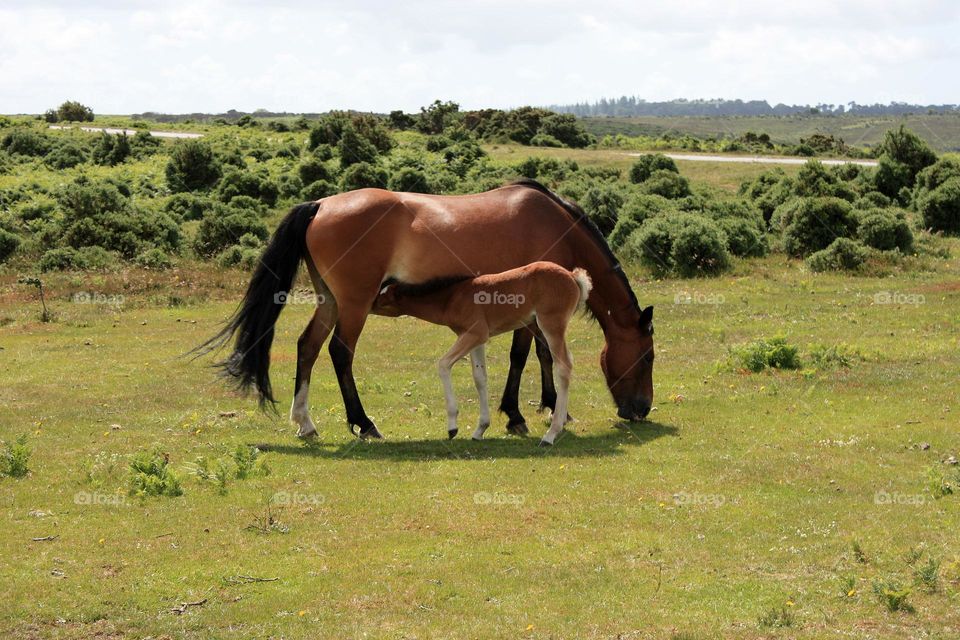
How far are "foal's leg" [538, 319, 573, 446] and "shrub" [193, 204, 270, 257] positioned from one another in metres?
23.8

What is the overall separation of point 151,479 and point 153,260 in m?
22.3

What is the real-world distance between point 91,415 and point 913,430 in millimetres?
11372

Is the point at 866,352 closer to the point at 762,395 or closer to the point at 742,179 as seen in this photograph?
the point at 762,395

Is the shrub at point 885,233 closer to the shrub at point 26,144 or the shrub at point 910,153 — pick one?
the shrub at point 910,153

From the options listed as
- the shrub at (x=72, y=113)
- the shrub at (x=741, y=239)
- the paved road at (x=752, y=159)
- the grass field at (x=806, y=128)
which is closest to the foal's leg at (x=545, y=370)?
the shrub at (x=741, y=239)

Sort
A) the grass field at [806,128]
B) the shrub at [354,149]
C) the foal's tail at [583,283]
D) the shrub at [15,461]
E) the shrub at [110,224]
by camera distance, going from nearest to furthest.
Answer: the shrub at [15,461] < the foal's tail at [583,283] < the shrub at [110,224] < the shrub at [354,149] < the grass field at [806,128]

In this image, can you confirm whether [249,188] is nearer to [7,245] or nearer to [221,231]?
[221,231]

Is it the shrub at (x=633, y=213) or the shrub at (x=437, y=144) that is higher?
the shrub at (x=437, y=144)

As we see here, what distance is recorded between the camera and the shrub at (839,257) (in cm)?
2752

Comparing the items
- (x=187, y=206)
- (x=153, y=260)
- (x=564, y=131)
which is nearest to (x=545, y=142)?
(x=564, y=131)

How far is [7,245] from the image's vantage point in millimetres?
33594

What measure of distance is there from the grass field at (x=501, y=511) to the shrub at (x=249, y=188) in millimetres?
25451

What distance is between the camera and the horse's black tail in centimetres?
1368

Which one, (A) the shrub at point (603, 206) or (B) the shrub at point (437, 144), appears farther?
(B) the shrub at point (437, 144)
